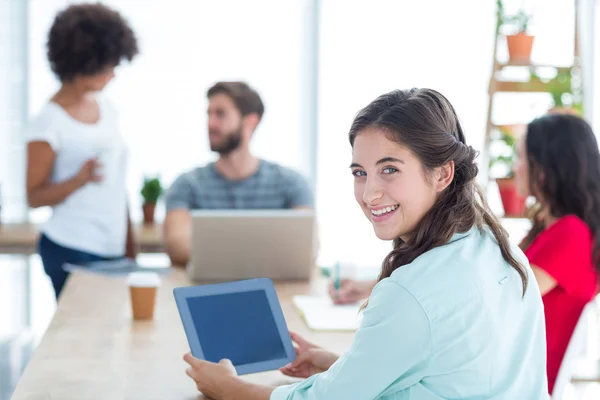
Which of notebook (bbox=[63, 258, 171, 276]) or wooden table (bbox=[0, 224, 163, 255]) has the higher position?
notebook (bbox=[63, 258, 171, 276])

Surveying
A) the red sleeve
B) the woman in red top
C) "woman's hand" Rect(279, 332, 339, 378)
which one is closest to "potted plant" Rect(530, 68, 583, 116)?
the woman in red top

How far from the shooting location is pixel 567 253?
219 cm

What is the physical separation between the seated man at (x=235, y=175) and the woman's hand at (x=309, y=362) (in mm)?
1718

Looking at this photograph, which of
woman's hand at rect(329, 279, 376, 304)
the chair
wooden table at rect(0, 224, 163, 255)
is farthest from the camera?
wooden table at rect(0, 224, 163, 255)

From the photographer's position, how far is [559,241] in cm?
221

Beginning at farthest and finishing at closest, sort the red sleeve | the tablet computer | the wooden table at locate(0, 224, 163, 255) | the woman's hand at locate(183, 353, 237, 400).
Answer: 1. the wooden table at locate(0, 224, 163, 255)
2. the red sleeve
3. the tablet computer
4. the woman's hand at locate(183, 353, 237, 400)

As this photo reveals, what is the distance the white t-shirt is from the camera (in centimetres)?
298

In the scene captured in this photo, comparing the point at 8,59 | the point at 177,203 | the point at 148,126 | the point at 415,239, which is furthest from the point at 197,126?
the point at 415,239

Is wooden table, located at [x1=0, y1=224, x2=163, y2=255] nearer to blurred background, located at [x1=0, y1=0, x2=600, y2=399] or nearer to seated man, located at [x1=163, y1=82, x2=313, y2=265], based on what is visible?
blurred background, located at [x1=0, y1=0, x2=600, y2=399]

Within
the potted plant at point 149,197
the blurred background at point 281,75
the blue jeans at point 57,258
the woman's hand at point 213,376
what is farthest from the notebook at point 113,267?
the blurred background at point 281,75

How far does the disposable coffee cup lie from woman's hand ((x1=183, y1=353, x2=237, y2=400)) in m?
0.63

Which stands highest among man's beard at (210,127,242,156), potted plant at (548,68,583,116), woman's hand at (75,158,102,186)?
potted plant at (548,68,583,116)

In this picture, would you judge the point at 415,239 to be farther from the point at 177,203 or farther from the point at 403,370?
the point at 177,203

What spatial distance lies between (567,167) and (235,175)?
1605mm
